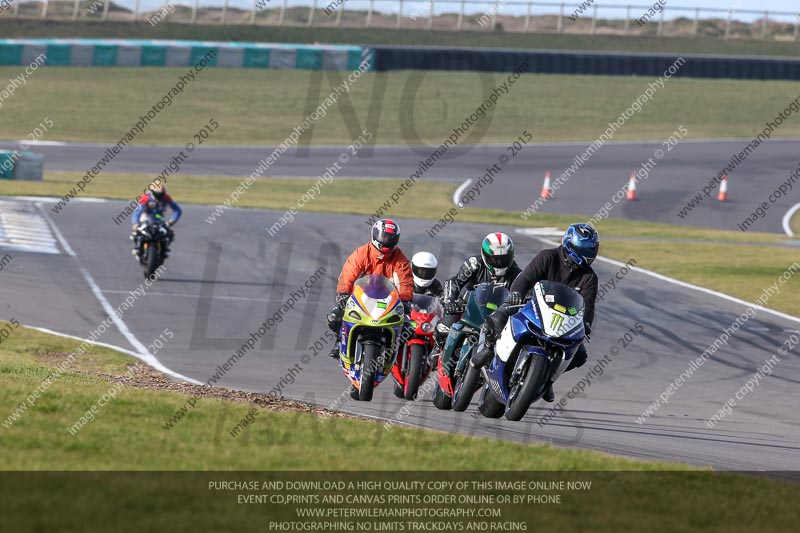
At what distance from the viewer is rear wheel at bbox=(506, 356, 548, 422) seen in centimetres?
1043

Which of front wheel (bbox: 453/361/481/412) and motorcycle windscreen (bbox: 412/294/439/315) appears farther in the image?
motorcycle windscreen (bbox: 412/294/439/315)

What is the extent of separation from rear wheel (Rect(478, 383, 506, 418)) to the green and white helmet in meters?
1.35

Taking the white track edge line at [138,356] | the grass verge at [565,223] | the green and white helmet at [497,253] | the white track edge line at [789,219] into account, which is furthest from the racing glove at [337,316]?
the white track edge line at [789,219]

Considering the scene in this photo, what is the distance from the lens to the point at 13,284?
20.2 metres

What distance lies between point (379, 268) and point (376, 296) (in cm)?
92

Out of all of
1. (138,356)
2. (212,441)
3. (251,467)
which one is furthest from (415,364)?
(138,356)

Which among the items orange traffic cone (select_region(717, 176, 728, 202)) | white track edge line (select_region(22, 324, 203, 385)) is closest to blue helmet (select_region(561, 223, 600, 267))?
white track edge line (select_region(22, 324, 203, 385))

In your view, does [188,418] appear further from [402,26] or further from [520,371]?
[402,26]

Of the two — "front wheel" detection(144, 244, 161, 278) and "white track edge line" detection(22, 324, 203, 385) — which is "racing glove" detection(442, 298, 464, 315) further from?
"front wheel" detection(144, 244, 161, 278)

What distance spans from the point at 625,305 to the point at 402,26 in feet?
165

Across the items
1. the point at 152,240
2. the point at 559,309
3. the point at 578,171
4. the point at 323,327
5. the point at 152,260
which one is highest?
the point at 559,309

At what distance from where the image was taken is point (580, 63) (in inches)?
2210

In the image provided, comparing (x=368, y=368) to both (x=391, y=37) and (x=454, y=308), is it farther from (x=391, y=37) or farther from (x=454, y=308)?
(x=391, y=37)

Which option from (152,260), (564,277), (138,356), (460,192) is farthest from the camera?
(460,192)
